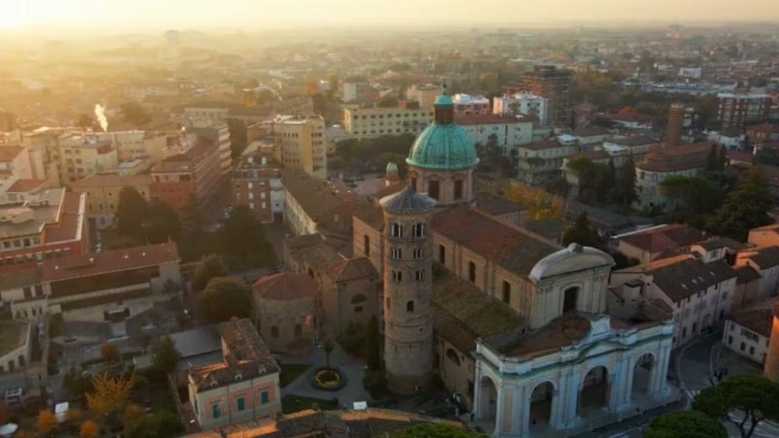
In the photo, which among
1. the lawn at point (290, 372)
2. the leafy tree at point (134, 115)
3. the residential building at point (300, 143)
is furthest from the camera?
the leafy tree at point (134, 115)

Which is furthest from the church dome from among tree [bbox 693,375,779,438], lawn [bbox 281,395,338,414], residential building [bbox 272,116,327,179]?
residential building [bbox 272,116,327,179]

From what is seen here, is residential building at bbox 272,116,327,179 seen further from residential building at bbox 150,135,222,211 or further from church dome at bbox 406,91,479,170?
church dome at bbox 406,91,479,170

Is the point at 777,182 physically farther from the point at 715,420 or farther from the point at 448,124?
the point at 715,420

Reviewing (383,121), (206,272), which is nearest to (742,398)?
(206,272)

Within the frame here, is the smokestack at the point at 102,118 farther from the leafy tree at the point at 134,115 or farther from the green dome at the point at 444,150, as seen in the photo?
the green dome at the point at 444,150

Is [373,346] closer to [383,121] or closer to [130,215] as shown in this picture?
[130,215]

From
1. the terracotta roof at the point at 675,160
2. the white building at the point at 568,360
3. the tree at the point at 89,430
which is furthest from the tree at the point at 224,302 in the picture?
the terracotta roof at the point at 675,160

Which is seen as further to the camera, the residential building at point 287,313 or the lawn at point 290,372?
the residential building at point 287,313
